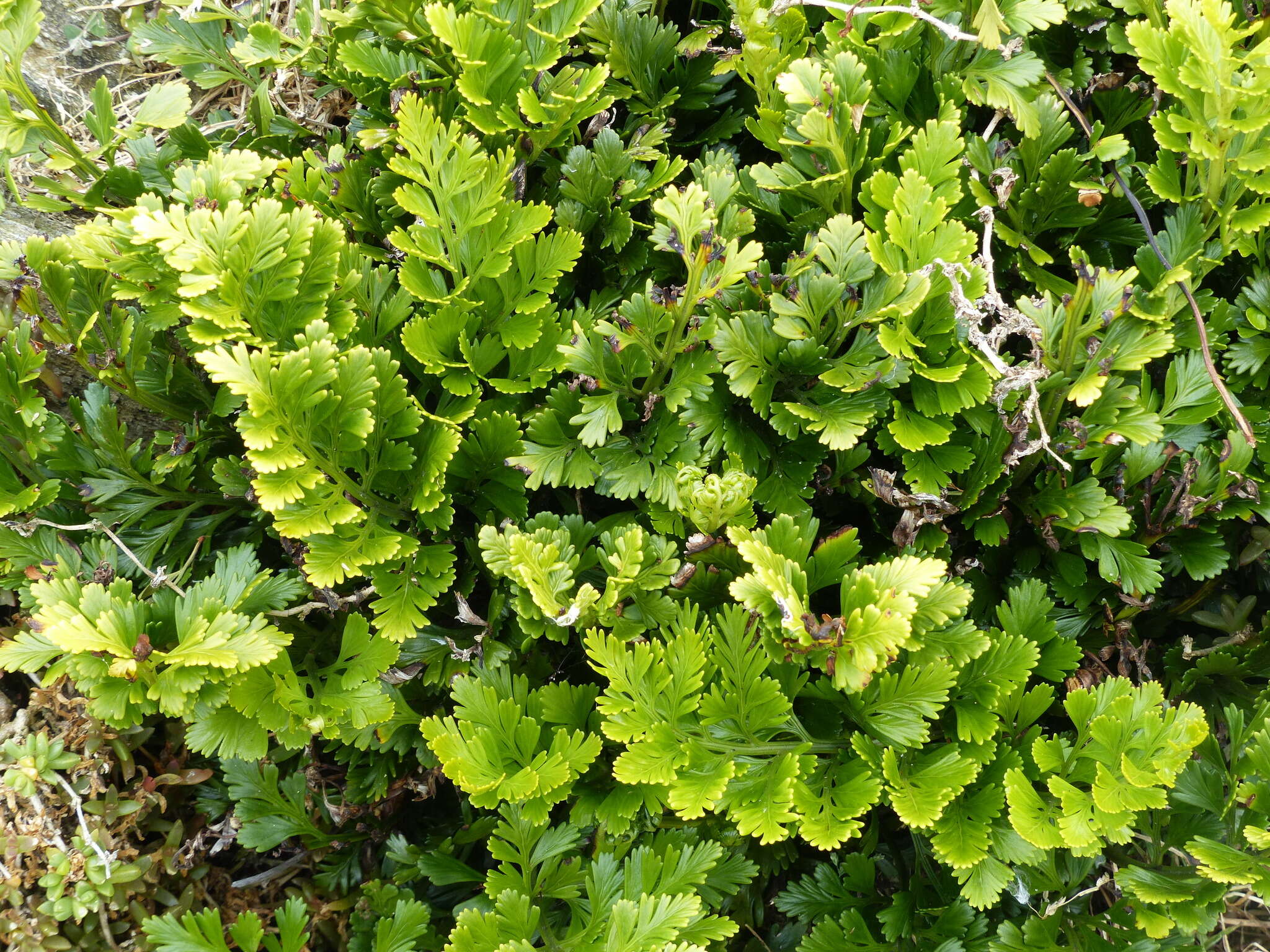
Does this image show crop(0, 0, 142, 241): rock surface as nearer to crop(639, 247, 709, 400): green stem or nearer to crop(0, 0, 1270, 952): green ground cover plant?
crop(0, 0, 1270, 952): green ground cover plant

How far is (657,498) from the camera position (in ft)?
5.17

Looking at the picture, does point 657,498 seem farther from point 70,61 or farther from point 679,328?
point 70,61

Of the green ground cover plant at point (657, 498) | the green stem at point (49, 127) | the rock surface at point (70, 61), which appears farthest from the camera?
the rock surface at point (70, 61)

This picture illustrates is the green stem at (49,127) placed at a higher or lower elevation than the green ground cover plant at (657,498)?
higher

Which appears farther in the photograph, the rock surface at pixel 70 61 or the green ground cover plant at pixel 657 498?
the rock surface at pixel 70 61

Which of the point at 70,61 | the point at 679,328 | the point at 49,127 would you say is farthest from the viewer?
the point at 70,61

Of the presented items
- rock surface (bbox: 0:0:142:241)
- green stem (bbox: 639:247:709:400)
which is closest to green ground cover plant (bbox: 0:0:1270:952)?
green stem (bbox: 639:247:709:400)

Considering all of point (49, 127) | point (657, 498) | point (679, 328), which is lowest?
point (657, 498)

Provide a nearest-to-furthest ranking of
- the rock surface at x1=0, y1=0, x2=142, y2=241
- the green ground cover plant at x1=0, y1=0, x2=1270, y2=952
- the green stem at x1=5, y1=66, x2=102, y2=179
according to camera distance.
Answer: the green ground cover plant at x1=0, y1=0, x2=1270, y2=952
the green stem at x1=5, y1=66, x2=102, y2=179
the rock surface at x1=0, y1=0, x2=142, y2=241

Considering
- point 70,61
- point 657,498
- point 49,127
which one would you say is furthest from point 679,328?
point 70,61

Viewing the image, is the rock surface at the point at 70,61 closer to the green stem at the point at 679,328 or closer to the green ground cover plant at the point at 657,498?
the green ground cover plant at the point at 657,498

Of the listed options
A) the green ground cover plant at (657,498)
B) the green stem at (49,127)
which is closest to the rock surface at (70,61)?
the green stem at (49,127)

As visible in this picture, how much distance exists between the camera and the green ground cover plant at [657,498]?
1.43 meters

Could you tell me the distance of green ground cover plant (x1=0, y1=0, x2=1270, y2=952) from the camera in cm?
143
